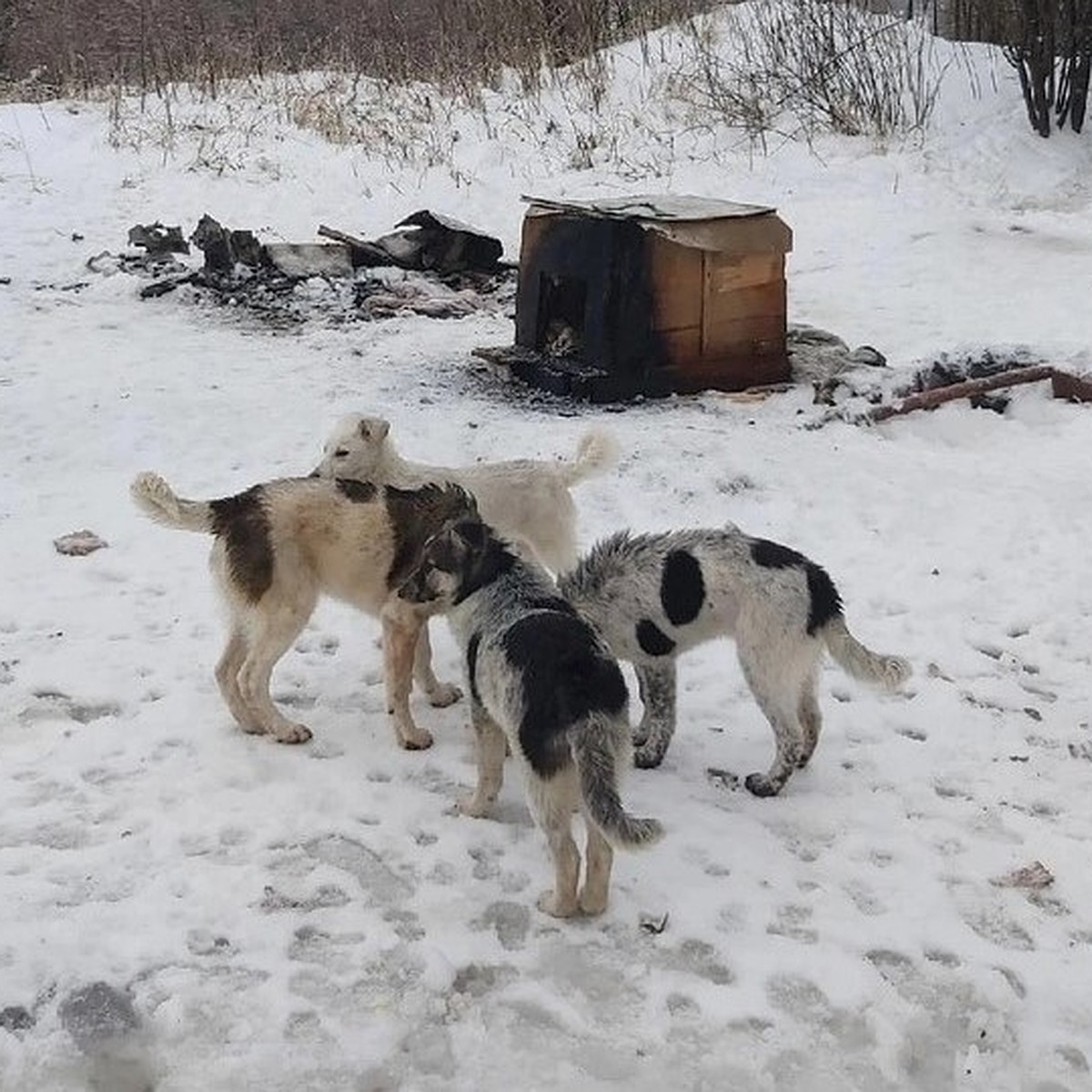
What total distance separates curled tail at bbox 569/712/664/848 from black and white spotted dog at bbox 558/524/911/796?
0.86 m

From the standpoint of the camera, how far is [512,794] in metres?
4.15

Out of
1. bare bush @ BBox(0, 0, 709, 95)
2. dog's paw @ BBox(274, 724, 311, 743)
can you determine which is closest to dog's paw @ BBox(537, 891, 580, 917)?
dog's paw @ BBox(274, 724, 311, 743)

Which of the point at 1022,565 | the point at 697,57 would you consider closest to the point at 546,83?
the point at 697,57

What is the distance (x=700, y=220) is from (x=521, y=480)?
2.98 metres

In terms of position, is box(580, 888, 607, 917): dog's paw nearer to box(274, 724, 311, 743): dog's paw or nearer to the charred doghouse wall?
box(274, 724, 311, 743): dog's paw

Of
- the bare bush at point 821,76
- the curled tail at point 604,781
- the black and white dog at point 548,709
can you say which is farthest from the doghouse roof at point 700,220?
the bare bush at point 821,76

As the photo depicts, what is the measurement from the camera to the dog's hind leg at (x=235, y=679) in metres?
4.45

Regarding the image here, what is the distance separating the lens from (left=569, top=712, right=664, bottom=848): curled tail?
10.6 ft

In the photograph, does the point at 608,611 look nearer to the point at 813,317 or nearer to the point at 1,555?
the point at 1,555

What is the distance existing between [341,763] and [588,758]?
49.1 inches

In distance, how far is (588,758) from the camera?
10.9ft

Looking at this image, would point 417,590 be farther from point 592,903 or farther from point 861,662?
point 861,662

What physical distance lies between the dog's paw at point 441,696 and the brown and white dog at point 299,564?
313mm

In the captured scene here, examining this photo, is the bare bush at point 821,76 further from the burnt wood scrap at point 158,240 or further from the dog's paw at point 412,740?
the dog's paw at point 412,740
